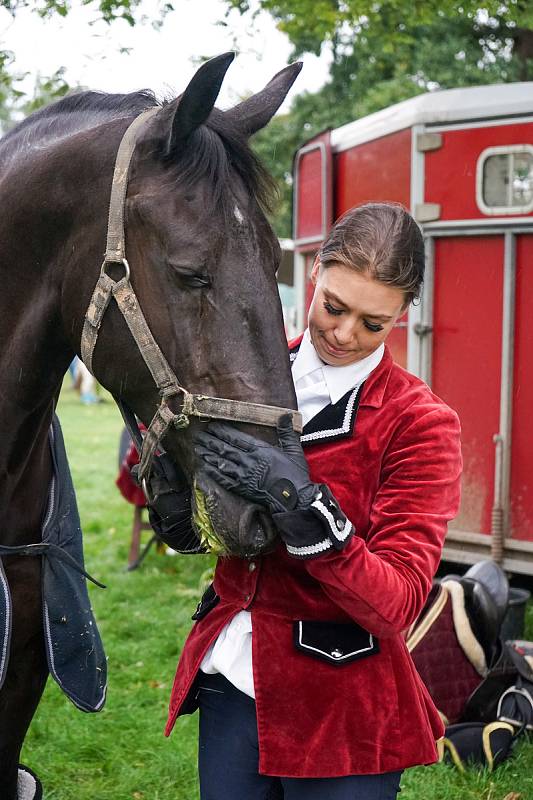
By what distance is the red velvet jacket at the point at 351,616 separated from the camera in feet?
6.04

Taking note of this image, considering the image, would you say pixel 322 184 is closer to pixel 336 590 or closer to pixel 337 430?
pixel 337 430

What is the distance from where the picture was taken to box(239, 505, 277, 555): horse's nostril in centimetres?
172

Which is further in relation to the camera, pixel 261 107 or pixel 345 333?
pixel 261 107

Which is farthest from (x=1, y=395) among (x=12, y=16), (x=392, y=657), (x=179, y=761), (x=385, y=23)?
(x=385, y=23)

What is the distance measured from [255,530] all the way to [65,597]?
92 cm

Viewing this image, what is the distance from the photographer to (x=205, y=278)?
1.83m

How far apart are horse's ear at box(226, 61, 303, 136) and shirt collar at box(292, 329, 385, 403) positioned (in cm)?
55

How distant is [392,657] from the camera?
1923mm

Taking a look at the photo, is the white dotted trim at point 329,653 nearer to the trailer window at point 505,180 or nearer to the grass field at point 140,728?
the grass field at point 140,728

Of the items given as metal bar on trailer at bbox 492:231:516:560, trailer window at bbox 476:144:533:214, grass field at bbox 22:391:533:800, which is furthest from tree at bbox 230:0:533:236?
grass field at bbox 22:391:533:800

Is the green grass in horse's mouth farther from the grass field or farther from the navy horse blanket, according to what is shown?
the navy horse blanket

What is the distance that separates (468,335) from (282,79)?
350 centimetres

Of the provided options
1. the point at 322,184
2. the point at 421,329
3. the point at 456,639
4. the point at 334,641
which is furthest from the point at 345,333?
the point at 322,184

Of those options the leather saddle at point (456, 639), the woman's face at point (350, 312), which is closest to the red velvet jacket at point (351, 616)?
the woman's face at point (350, 312)
